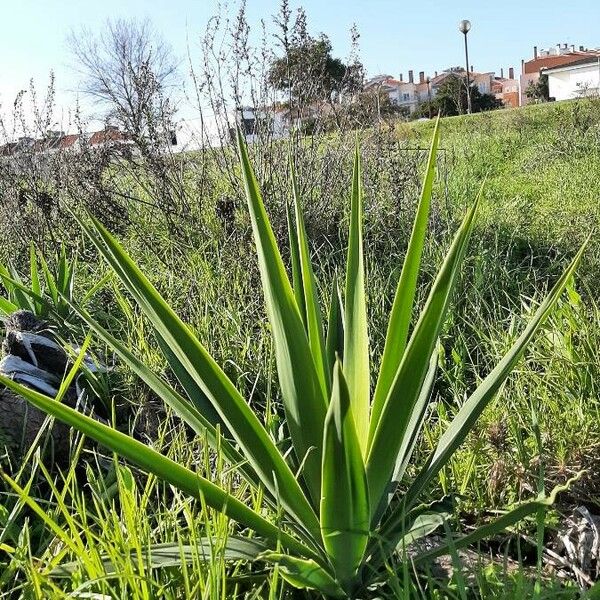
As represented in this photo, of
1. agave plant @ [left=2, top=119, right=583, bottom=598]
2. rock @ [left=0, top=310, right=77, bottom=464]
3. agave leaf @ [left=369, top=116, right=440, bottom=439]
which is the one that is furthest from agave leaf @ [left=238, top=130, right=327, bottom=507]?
rock @ [left=0, top=310, right=77, bottom=464]

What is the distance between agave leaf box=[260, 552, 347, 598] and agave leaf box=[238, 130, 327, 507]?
140 millimetres

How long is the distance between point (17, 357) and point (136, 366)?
1.11 m

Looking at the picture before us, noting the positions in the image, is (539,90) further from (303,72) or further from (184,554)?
(184,554)

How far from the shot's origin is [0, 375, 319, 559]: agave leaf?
3.16 ft

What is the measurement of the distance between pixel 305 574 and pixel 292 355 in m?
0.36

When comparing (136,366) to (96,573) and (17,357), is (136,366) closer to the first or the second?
(96,573)

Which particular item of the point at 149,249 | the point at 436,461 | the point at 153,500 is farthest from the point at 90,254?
the point at 436,461

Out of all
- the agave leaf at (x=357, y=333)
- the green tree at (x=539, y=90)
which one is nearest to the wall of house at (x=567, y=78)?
the green tree at (x=539, y=90)

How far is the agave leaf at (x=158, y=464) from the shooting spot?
963 mm

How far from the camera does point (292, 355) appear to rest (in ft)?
3.83

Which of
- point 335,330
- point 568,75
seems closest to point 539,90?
point 568,75

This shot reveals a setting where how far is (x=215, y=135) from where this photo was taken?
408cm

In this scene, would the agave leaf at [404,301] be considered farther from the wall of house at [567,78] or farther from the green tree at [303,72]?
the wall of house at [567,78]

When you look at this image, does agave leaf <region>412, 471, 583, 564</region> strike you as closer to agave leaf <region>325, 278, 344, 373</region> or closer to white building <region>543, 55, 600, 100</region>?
agave leaf <region>325, 278, 344, 373</region>
